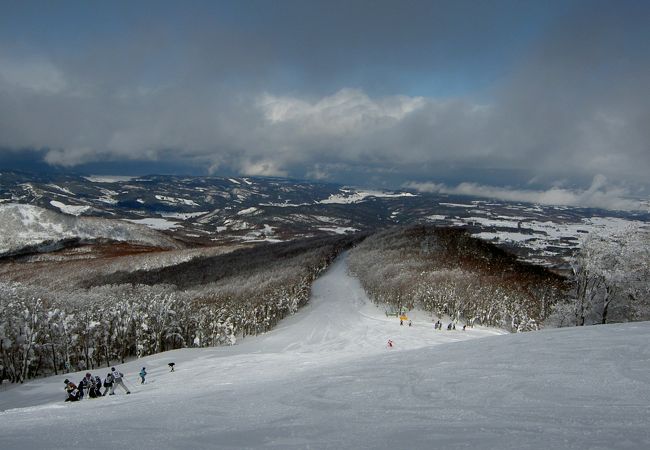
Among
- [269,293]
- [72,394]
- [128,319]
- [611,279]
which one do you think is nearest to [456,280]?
[269,293]

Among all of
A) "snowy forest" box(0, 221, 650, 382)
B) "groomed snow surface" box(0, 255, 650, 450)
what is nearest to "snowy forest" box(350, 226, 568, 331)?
"snowy forest" box(0, 221, 650, 382)

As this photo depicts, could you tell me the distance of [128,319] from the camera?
64062 mm

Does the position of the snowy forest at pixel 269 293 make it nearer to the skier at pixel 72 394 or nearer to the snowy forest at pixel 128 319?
the snowy forest at pixel 128 319

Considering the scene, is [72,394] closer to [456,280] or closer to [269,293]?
[269,293]

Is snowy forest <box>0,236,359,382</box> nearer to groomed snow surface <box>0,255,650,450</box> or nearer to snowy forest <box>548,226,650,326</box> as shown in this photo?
groomed snow surface <box>0,255,650,450</box>

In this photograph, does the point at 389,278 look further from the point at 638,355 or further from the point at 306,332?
the point at 638,355

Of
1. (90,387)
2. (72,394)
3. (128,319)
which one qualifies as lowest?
(128,319)

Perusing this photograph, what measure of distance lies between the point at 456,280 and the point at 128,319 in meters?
70.2

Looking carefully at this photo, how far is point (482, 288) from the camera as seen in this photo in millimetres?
89375

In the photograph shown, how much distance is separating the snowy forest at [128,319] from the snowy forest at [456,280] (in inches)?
847

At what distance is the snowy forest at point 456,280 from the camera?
3201 inches

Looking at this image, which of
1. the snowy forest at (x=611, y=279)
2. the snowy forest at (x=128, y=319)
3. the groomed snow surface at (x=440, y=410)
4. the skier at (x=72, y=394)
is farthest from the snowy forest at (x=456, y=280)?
the groomed snow surface at (x=440, y=410)

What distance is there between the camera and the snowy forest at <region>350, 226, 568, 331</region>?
8130 centimetres

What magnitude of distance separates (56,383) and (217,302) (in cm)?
4528
